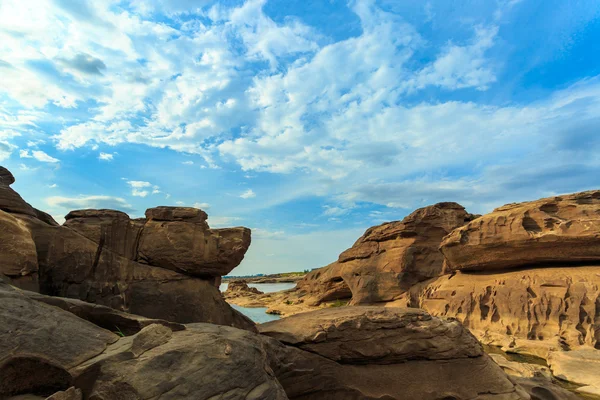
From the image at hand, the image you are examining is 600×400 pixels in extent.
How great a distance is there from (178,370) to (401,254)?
1046 inches

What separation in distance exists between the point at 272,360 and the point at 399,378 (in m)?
3.46

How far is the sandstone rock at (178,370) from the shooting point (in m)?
4.58

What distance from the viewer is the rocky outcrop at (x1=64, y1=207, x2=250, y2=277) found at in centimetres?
1022

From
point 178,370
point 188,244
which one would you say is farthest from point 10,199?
point 178,370

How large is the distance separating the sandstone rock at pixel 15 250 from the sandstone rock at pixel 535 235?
2153 cm

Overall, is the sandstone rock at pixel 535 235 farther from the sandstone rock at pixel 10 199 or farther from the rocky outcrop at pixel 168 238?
the sandstone rock at pixel 10 199

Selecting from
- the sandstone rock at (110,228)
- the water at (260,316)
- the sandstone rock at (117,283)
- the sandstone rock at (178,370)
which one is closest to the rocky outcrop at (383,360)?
the sandstone rock at (117,283)

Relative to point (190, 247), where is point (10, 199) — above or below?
above

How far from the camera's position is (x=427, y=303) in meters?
24.9

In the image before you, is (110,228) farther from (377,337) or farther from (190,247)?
(377,337)

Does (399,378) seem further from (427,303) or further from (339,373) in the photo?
(427,303)

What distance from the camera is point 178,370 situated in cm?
495

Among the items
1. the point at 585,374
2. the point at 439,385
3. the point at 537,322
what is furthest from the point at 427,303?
the point at 439,385

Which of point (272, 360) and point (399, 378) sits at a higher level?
point (272, 360)
